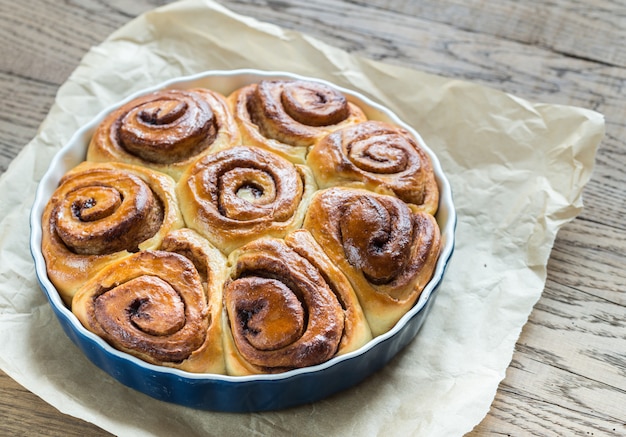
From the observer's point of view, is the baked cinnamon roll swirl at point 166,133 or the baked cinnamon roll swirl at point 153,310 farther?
the baked cinnamon roll swirl at point 166,133

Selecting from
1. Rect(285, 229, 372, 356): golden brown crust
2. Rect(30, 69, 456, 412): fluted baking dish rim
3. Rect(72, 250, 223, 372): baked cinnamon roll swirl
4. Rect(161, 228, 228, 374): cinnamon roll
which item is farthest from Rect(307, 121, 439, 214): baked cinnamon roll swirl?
Rect(72, 250, 223, 372): baked cinnamon roll swirl

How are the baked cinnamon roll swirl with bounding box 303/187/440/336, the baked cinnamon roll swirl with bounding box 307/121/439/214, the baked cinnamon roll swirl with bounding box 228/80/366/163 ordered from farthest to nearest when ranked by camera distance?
the baked cinnamon roll swirl with bounding box 228/80/366/163, the baked cinnamon roll swirl with bounding box 307/121/439/214, the baked cinnamon roll swirl with bounding box 303/187/440/336

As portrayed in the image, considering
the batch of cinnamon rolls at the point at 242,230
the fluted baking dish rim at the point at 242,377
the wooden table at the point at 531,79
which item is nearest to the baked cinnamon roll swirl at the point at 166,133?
the batch of cinnamon rolls at the point at 242,230

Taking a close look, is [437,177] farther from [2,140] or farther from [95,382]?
[2,140]

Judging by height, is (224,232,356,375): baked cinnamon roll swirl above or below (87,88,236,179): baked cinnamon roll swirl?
below

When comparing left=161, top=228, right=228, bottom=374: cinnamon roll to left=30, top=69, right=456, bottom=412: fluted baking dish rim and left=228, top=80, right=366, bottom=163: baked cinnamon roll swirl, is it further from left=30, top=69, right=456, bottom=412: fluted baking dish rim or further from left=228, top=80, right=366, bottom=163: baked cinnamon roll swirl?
left=228, top=80, right=366, bottom=163: baked cinnamon roll swirl

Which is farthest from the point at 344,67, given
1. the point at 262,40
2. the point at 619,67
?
the point at 619,67

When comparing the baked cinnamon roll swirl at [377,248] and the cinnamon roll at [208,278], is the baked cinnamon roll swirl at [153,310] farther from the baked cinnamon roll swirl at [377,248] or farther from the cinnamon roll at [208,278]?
the baked cinnamon roll swirl at [377,248]

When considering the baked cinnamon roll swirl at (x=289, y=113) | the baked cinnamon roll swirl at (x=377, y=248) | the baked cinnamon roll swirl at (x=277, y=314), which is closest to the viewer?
the baked cinnamon roll swirl at (x=277, y=314)

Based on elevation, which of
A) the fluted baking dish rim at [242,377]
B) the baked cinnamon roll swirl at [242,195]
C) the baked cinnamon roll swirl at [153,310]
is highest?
the baked cinnamon roll swirl at [242,195]
